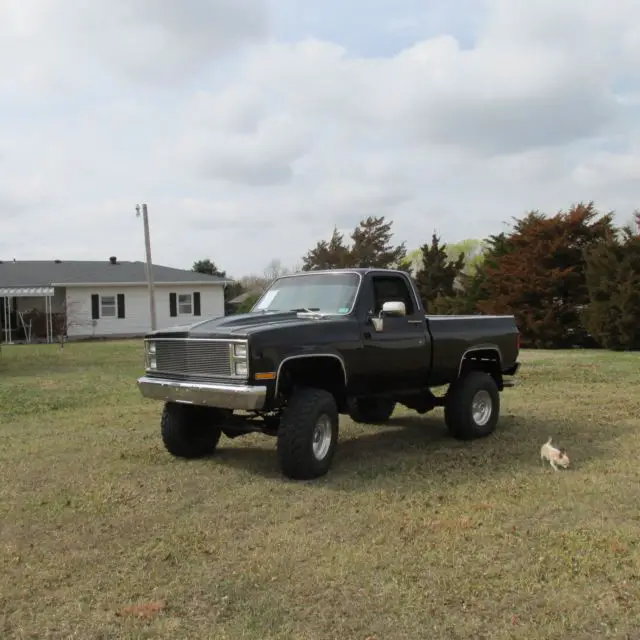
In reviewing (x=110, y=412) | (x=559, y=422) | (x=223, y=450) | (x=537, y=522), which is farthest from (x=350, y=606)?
(x=110, y=412)

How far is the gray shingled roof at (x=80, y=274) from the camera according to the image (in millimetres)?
33688

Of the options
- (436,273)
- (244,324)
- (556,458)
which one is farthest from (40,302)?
(556,458)

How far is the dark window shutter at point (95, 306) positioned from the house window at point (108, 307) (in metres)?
0.14

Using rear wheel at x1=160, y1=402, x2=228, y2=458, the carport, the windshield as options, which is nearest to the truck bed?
the windshield

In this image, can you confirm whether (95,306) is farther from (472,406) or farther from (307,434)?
(307,434)

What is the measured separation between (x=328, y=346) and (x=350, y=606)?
3054mm

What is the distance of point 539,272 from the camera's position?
24141 millimetres

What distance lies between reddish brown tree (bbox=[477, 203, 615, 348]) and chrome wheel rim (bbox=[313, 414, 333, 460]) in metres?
18.6

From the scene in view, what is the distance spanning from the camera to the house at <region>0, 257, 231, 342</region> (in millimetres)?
32688

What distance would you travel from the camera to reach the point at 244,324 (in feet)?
21.8

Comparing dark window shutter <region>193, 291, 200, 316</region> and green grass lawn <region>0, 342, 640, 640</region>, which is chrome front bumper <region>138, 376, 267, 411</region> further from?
dark window shutter <region>193, 291, 200, 316</region>

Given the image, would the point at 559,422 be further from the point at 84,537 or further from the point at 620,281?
the point at 620,281

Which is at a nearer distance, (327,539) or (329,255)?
(327,539)

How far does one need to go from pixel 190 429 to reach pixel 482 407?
3591 mm
